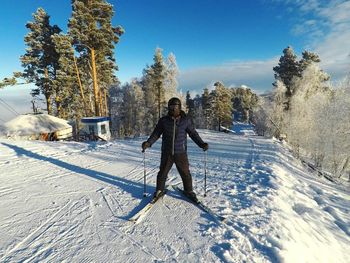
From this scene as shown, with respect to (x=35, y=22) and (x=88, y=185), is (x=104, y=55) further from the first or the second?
(x=88, y=185)

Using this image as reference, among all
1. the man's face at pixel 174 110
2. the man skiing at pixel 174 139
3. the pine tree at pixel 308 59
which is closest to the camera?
the man's face at pixel 174 110

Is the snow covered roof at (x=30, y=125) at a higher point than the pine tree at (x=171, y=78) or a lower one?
lower

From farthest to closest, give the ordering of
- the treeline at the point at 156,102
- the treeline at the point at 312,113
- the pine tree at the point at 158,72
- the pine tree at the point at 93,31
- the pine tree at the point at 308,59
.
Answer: the treeline at the point at 156,102
the pine tree at the point at 158,72
the pine tree at the point at 308,59
the pine tree at the point at 93,31
the treeline at the point at 312,113

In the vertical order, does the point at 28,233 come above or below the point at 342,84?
below

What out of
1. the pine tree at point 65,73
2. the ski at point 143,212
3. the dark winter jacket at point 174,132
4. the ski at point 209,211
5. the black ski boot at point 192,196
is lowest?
the ski at point 209,211

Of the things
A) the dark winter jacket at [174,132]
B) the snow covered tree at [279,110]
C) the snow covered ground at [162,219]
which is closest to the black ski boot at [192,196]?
the snow covered ground at [162,219]

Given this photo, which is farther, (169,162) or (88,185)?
(88,185)

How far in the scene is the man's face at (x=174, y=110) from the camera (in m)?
5.57

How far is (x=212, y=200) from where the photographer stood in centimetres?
614

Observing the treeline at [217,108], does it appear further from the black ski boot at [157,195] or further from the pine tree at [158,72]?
the black ski boot at [157,195]

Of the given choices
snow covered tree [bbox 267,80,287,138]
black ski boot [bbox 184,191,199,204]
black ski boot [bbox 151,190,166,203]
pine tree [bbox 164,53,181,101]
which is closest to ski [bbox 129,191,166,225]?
black ski boot [bbox 151,190,166,203]

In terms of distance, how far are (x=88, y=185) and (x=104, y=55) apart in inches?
909

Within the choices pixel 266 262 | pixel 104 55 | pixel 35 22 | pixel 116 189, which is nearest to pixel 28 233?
pixel 116 189

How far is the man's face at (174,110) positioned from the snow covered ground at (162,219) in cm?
193
